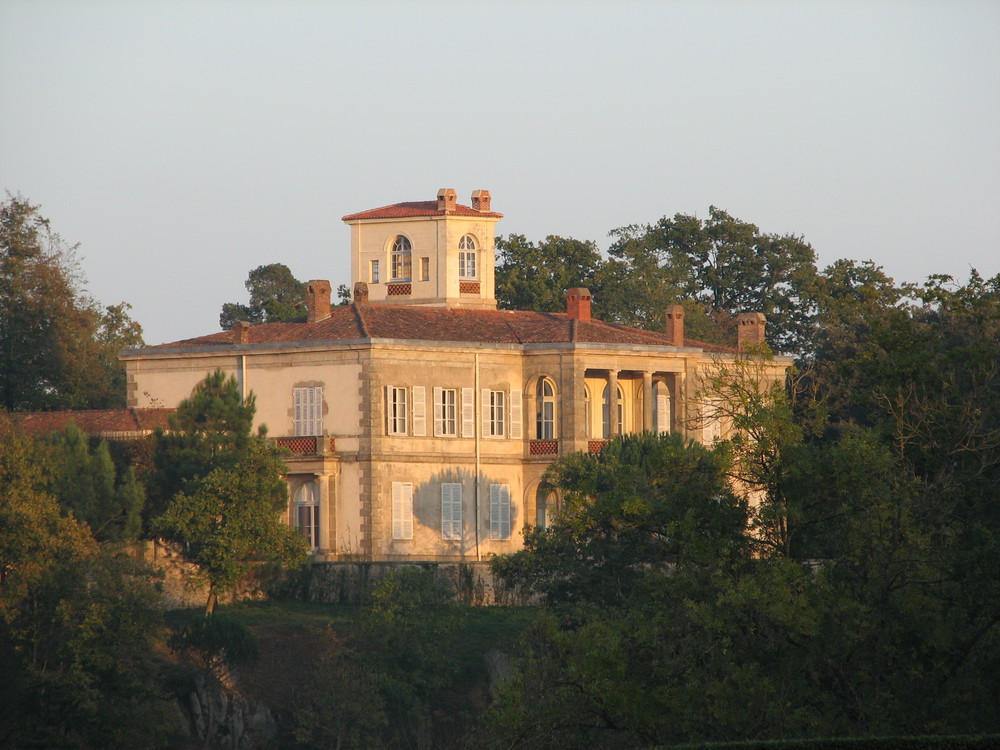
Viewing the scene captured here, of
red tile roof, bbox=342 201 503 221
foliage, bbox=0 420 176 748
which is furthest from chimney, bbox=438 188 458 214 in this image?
foliage, bbox=0 420 176 748

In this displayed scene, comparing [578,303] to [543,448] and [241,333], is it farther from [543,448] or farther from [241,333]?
[241,333]

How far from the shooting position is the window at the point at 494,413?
192 ft

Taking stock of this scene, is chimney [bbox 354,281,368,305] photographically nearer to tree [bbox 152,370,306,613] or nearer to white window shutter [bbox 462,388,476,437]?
white window shutter [bbox 462,388,476,437]

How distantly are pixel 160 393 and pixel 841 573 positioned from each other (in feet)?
99.6

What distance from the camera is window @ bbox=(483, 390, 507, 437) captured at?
58.6 m

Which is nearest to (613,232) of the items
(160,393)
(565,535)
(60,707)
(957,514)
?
(160,393)

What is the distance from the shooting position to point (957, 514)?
35.0 metres

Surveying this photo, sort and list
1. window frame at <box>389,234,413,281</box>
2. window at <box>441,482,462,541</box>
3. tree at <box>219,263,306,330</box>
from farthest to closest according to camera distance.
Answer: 1. tree at <box>219,263,306,330</box>
2. window frame at <box>389,234,413,281</box>
3. window at <box>441,482,462,541</box>

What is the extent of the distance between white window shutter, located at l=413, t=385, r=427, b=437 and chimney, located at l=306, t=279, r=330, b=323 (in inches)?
176

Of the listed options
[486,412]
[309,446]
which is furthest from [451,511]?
[309,446]

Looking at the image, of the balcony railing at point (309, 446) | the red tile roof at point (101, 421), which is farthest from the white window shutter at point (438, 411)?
the red tile roof at point (101, 421)

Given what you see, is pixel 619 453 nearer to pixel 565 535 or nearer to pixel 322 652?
pixel 565 535

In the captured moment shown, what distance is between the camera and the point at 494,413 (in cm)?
5872

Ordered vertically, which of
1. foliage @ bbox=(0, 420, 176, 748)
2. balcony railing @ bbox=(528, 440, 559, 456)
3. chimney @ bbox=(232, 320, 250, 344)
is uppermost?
chimney @ bbox=(232, 320, 250, 344)
